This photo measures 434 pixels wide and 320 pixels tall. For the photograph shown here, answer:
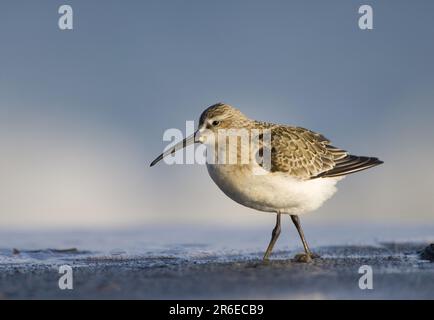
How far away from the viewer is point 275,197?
1087 cm

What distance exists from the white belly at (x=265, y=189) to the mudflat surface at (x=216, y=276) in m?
0.88

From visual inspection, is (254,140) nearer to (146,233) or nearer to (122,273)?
(122,273)

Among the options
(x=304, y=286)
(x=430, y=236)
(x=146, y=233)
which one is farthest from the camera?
(x=146, y=233)

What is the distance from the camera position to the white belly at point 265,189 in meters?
10.7

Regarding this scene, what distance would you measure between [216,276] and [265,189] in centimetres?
187

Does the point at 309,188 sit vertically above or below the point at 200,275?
above

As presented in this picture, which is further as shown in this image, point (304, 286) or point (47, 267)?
point (47, 267)

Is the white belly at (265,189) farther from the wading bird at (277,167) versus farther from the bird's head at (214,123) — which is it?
the bird's head at (214,123)

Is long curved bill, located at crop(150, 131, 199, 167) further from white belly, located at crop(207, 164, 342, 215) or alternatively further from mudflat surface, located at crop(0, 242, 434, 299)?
mudflat surface, located at crop(0, 242, 434, 299)

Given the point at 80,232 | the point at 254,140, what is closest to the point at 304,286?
the point at 254,140

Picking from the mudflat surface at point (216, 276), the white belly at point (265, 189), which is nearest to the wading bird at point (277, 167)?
the white belly at point (265, 189)

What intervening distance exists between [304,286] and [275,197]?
7.38ft

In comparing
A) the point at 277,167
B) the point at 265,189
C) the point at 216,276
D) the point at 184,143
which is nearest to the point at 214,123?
the point at 184,143
